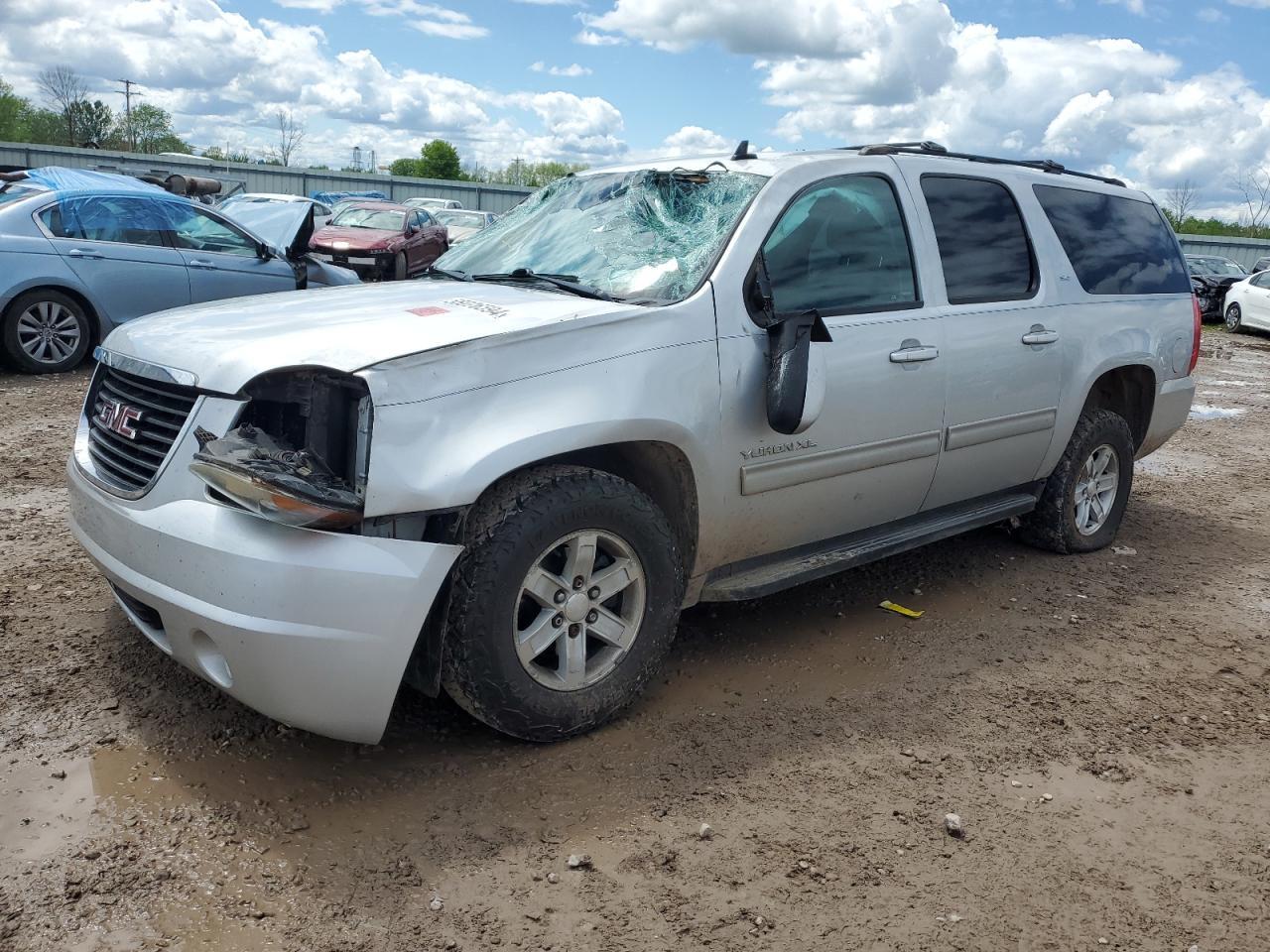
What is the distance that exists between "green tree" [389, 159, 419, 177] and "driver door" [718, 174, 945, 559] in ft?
300

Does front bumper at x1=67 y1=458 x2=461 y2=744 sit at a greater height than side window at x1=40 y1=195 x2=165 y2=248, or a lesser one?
lesser

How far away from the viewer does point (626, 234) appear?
12.9ft

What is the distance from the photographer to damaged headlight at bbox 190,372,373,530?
8.92ft

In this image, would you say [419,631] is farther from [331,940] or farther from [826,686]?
[826,686]

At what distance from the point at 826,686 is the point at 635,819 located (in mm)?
→ 1158

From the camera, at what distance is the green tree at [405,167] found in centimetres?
9153

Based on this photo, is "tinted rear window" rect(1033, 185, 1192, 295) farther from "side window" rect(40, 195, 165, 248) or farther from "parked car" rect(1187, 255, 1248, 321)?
"parked car" rect(1187, 255, 1248, 321)

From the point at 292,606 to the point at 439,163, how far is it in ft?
298

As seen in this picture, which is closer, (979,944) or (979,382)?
(979,944)

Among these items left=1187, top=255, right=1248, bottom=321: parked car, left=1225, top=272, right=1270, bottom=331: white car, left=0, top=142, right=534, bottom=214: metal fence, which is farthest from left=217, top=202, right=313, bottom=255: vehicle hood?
left=0, top=142, right=534, bottom=214: metal fence

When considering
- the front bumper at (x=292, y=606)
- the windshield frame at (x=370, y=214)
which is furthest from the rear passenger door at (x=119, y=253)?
the windshield frame at (x=370, y=214)

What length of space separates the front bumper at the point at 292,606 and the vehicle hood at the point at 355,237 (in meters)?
16.9

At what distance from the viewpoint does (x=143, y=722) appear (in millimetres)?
3340

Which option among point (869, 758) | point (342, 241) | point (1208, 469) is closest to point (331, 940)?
point (869, 758)
